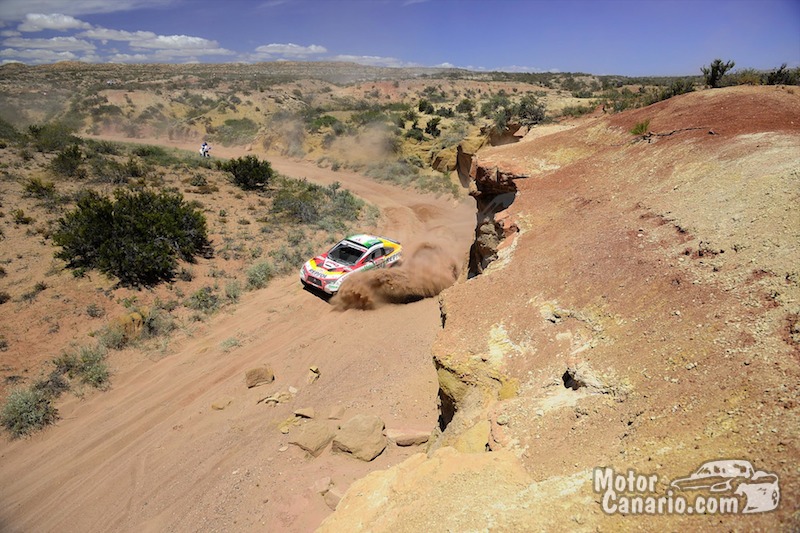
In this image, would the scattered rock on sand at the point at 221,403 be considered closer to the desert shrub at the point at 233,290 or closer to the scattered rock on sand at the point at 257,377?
the scattered rock on sand at the point at 257,377

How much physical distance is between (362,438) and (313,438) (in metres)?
0.92

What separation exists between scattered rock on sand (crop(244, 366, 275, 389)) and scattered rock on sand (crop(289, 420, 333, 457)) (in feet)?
6.33

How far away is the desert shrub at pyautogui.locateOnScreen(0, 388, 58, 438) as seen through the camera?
814 cm

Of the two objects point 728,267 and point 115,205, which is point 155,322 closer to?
point 115,205

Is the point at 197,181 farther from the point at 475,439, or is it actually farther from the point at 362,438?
the point at 475,439

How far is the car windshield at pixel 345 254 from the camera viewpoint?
13125mm

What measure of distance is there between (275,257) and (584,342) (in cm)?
1306

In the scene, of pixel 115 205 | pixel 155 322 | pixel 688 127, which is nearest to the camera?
pixel 688 127

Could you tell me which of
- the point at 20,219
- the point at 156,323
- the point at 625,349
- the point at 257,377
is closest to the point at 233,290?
the point at 156,323

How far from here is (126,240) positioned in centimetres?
1312

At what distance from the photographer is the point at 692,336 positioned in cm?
394

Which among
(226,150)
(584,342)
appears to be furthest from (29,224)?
(226,150)

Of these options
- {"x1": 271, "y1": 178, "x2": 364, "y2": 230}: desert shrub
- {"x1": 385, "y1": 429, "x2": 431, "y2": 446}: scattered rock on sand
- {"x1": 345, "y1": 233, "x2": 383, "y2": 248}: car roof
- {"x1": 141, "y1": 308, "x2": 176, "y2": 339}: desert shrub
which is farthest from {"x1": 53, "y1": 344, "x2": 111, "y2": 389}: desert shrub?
{"x1": 271, "y1": 178, "x2": 364, "y2": 230}: desert shrub

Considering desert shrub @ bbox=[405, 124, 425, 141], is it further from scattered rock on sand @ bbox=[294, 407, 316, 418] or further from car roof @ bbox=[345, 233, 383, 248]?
scattered rock on sand @ bbox=[294, 407, 316, 418]
